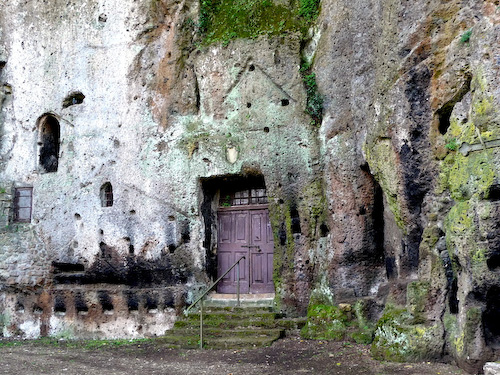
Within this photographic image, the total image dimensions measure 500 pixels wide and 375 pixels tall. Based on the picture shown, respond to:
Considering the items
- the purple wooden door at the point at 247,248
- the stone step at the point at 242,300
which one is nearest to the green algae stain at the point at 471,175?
the stone step at the point at 242,300

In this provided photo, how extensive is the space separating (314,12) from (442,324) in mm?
7075

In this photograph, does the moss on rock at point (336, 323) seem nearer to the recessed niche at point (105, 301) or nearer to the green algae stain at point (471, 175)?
the green algae stain at point (471, 175)

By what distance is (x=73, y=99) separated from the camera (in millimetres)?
13406

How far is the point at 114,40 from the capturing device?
1295cm

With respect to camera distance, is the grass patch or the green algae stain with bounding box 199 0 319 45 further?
the green algae stain with bounding box 199 0 319 45

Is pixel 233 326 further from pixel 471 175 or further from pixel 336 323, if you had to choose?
pixel 471 175

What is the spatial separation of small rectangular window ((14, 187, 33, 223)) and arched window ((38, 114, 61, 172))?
0.72m

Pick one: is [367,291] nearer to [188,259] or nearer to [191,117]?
[188,259]

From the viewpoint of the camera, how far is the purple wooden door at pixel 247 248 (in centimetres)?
1194

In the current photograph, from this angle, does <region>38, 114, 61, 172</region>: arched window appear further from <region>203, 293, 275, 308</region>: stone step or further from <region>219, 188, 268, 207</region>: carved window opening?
<region>203, 293, 275, 308</region>: stone step

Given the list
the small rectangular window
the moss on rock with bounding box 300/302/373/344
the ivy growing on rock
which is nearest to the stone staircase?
the moss on rock with bounding box 300/302/373/344

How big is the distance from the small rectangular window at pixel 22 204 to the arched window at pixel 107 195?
7.14ft

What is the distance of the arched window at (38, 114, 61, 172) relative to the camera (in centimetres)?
1360

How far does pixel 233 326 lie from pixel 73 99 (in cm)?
713
